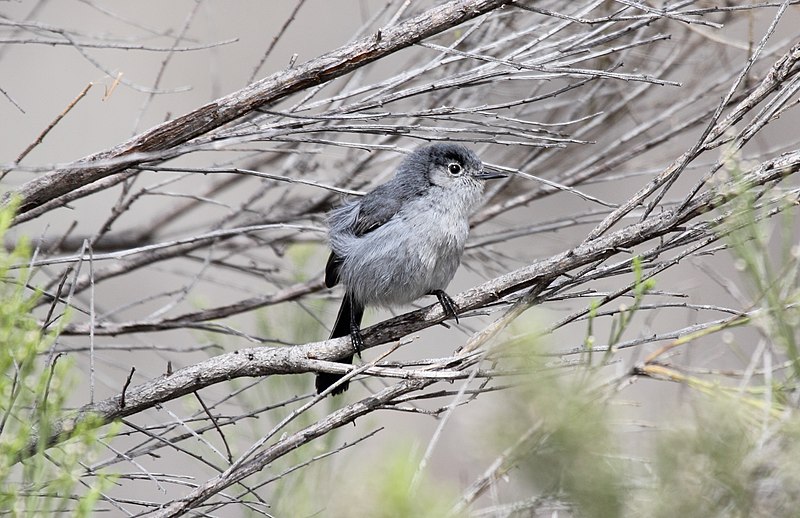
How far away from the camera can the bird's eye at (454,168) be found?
4121 millimetres

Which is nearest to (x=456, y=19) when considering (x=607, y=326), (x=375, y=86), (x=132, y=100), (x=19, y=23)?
(x=375, y=86)

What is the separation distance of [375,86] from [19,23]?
1193 mm

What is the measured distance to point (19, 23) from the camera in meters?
2.89

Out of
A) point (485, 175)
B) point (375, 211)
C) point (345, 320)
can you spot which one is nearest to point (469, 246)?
point (485, 175)

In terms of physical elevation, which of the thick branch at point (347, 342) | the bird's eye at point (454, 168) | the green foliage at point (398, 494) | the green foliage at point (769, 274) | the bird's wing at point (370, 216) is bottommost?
the green foliage at point (398, 494)

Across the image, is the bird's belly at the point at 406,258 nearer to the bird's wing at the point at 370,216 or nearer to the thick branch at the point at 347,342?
the bird's wing at the point at 370,216

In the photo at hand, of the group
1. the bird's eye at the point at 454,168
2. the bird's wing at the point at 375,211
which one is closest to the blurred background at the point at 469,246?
the bird's wing at the point at 375,211

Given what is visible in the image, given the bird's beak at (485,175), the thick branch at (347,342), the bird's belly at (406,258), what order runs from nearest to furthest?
1. the thick branch at (347,342)
2. the bird's belly at (406,258)
3. the bird's beak at (485,175)

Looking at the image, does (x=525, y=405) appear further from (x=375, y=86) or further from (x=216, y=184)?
(x=216, y=184)

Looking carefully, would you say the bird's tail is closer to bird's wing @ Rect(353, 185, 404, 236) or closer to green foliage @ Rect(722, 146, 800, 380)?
bird's wing @ Rect(353, 185, 404, 236)

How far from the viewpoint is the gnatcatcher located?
386 centimetres

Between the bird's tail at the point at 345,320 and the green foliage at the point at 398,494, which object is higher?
the bird's tail at the point at 345,320

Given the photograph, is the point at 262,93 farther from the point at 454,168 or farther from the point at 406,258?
the point at 454,168

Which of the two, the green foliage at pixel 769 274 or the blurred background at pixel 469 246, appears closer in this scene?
the green foliage at pixel 769 274
